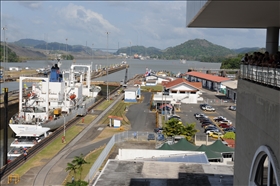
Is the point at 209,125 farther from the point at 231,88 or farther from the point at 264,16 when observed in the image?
the point at 264,16

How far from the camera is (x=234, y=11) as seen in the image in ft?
19.1

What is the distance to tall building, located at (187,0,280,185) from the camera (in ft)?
18.2

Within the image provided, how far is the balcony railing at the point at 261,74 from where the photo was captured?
6111mm

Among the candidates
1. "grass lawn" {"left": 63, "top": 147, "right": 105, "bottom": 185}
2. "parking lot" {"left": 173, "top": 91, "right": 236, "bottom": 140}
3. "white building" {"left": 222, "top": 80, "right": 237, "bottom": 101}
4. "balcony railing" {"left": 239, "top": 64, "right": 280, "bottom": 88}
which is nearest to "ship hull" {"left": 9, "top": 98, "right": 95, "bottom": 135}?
"grass lawn" {"left": 63, "top": 147, "right": 105, "bottom": 185}

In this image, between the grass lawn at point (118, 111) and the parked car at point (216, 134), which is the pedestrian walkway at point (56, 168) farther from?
the parked car at point (216, 134)

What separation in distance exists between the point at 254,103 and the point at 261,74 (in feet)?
1.85

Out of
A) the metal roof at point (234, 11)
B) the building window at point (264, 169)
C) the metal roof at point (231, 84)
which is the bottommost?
the metal roof at point (231, 84)

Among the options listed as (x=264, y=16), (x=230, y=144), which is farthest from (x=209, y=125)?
(x=264, y=16)

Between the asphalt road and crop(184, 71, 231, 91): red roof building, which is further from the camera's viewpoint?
crop(184, 71, 231, 91): red roof building

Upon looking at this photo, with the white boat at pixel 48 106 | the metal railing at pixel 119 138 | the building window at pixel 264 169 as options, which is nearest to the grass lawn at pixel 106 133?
the metal railing at pixel 119 138

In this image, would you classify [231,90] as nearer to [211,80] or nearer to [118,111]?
[211,80]

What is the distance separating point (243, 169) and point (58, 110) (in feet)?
82.6

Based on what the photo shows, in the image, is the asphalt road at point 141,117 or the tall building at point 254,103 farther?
the asphalt road at point 141,117

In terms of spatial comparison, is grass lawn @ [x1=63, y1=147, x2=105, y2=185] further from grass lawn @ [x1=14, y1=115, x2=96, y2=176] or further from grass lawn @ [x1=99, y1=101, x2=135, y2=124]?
grass lawn @ [x1=99, y1=101, x2=135, y2=124]
